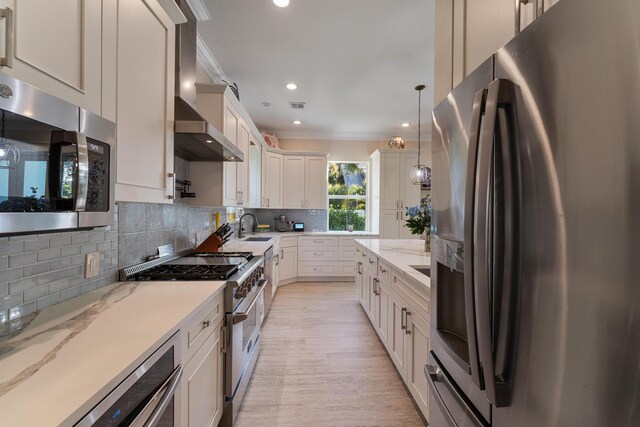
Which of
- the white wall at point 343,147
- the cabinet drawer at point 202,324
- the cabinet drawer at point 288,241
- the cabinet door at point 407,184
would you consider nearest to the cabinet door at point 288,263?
the cabinet drawer at point 288,241

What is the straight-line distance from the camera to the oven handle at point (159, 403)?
778 millimetres

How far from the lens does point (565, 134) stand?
1.76 ft

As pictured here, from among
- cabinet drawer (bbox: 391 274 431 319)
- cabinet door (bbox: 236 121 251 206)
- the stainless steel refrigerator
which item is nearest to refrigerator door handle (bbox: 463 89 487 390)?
the stainless steel refrigerator

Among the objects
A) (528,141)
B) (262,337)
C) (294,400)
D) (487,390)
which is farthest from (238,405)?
(528,141)

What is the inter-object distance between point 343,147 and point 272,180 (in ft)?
5.48

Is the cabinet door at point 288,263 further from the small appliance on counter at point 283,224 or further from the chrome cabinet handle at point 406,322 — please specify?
the chrome cabinet handle at point 406,322

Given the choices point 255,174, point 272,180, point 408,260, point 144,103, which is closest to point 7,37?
point 144,103

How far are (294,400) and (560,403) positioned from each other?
5.75 feet

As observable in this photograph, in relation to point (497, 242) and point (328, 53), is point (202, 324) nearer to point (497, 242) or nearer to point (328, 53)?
Result: point (497, 242)

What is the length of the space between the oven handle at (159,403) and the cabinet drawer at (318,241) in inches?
155

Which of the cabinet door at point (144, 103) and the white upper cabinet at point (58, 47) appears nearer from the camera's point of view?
the white upper cabinet at point (58, 47)

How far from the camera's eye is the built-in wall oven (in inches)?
26.0

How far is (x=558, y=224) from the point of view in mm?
548

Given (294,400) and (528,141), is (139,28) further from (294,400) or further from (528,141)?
(294,400)
